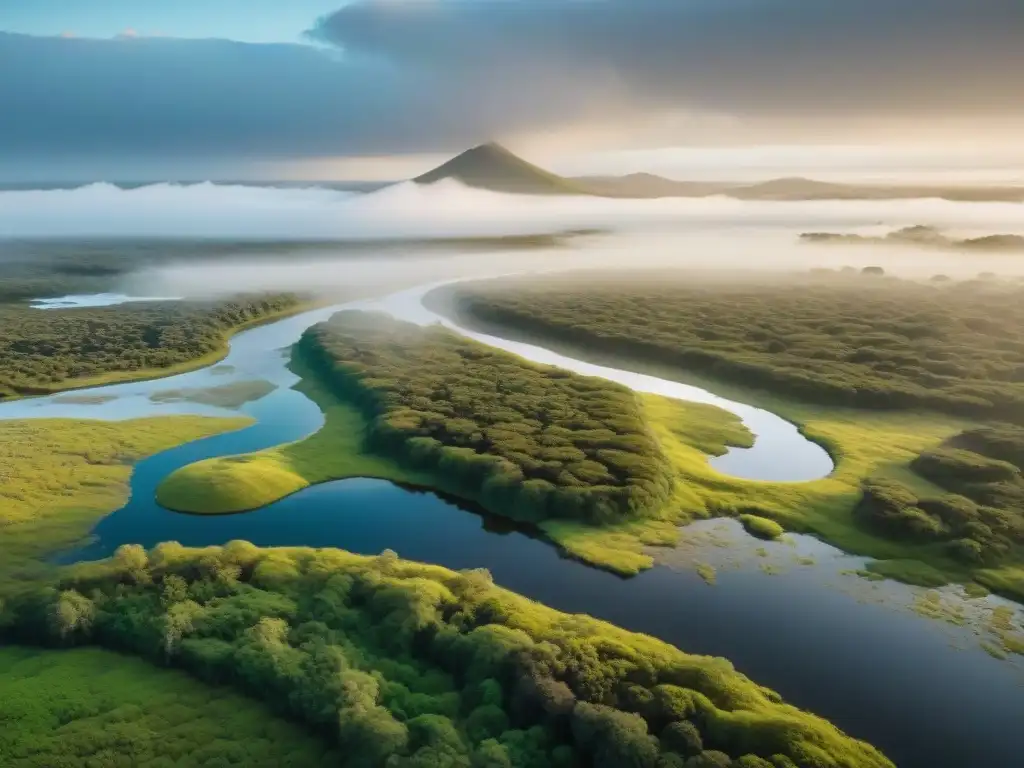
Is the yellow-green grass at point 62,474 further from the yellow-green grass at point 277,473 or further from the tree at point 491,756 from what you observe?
the tree at point 491,756

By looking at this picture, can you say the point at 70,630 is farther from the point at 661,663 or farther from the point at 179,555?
the point at 661,663

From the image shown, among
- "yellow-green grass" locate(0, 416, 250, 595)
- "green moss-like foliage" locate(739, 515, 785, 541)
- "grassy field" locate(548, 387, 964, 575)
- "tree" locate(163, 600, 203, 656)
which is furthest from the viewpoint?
"green moss-like foliage" locate(739, 515, 785, 541)

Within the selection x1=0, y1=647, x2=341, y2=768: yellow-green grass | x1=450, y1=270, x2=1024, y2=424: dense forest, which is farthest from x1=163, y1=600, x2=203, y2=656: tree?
x1=450, y1=270, x2=1024, y2=424: dense forest

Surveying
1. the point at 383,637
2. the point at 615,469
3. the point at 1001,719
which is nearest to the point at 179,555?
the point at 383,637

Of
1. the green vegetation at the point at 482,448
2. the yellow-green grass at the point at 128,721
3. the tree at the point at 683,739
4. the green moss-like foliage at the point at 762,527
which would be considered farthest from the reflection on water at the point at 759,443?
the yellow-green grass at the point at 128,721

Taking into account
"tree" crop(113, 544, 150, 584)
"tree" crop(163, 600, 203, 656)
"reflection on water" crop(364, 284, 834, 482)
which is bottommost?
"reflection on water" crop(364, 284, 834, 482)

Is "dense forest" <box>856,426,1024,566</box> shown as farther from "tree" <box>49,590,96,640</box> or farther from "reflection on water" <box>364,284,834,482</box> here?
"tree" <box>49,590,96,640</box>
